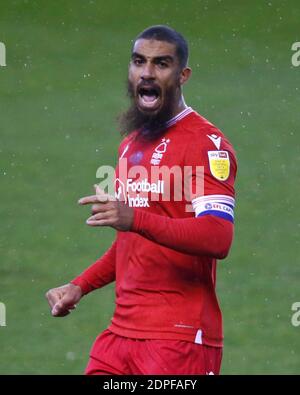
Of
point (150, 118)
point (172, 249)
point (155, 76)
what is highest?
point (155, 76)

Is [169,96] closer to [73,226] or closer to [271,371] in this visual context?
[271,371]

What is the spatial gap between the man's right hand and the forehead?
1.30 meters

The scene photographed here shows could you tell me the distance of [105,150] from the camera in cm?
1650

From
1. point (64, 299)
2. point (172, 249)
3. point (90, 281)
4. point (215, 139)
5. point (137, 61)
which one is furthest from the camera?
point (90, 281)

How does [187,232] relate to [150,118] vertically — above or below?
below

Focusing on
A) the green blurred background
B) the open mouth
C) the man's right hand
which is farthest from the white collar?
the green blurred background

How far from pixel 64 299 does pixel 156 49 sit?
1377 millimetres

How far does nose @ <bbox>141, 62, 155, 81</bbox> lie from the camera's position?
268 inches

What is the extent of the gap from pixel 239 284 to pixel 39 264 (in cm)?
205

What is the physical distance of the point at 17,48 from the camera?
746 inches

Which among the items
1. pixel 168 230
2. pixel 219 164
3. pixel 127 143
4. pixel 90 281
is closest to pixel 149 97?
pixel 127 143

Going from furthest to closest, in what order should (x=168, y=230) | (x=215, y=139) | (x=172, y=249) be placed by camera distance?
(x=215, y=139) → (x=172, y=249) → (x=168, y=230)

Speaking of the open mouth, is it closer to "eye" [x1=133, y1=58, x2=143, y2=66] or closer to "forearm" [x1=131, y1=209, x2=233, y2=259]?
"eye" [x1=133, y1=58, x2=143, y2=66]

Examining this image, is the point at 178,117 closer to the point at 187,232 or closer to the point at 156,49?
the point at 156,49
